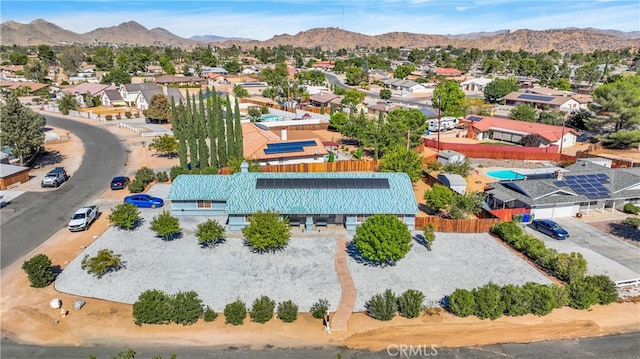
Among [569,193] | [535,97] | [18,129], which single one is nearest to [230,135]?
[18,129]

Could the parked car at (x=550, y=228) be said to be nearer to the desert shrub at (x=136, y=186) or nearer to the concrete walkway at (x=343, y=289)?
the concrete walkway at (x=343, y=289)

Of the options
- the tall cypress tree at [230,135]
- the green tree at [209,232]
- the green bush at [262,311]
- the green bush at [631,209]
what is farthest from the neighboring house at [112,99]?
the green bush at [631,209]

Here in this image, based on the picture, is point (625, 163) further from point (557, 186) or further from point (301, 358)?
point (301, 358)

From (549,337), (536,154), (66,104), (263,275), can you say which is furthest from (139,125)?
(549,337)

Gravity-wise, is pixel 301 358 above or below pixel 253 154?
below

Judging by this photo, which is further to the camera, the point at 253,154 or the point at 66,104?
the point at 66,104
